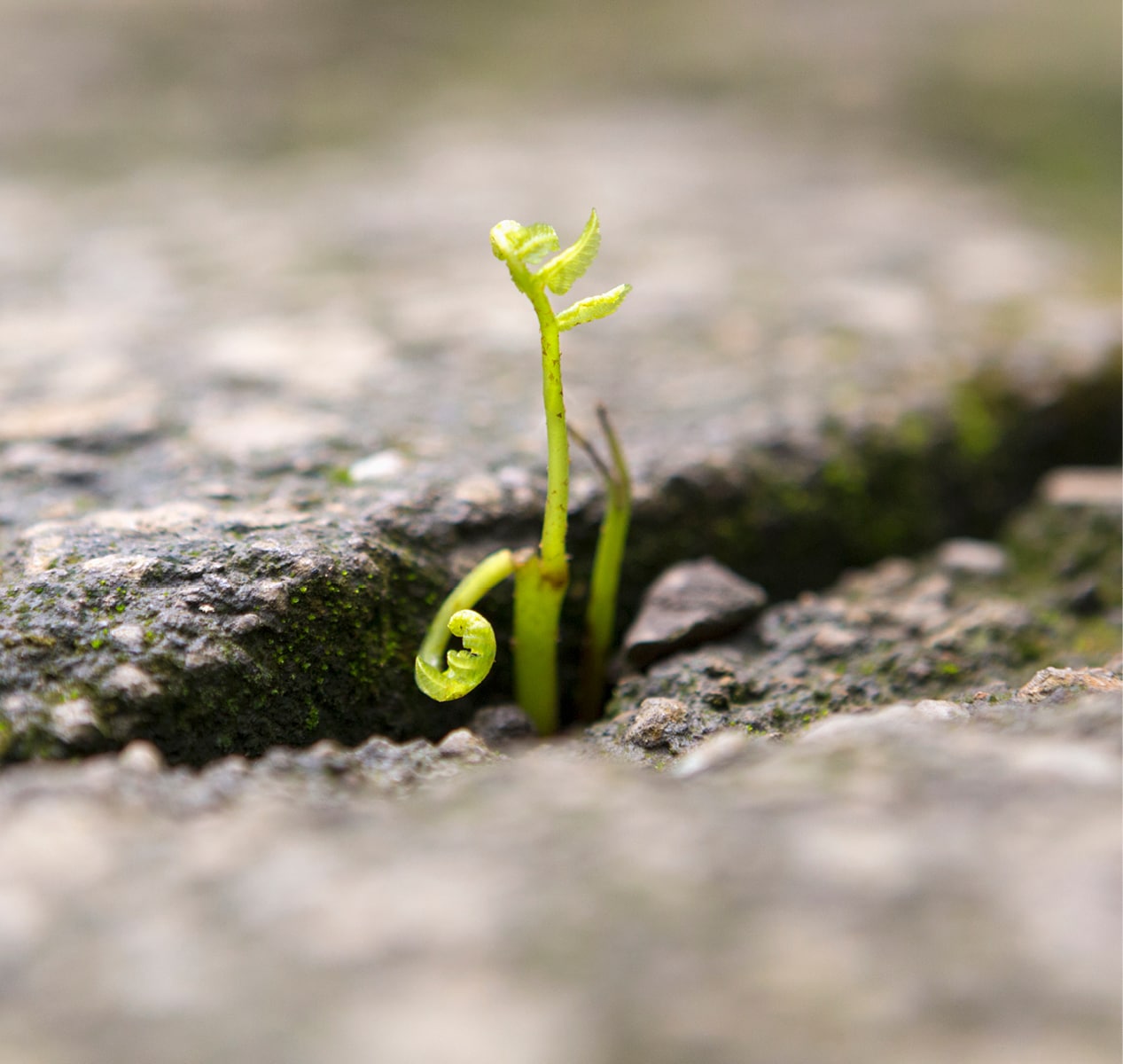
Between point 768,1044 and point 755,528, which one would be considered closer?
point 768,1044

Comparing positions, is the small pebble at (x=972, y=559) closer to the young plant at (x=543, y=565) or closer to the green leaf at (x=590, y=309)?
the young plant at (x=543, y=565)

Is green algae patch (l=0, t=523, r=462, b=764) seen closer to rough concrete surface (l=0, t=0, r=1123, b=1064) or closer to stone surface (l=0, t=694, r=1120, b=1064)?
rough concrete surface (l=0, t=0, r=1123, b=1064)

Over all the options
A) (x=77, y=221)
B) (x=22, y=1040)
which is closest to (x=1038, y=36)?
(x=77, y=221)

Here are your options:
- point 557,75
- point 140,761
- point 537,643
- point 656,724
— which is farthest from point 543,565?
point 557,75

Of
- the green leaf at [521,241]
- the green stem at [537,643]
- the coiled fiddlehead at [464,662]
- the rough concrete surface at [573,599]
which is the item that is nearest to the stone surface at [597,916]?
the rough concrete surface at [573,599]

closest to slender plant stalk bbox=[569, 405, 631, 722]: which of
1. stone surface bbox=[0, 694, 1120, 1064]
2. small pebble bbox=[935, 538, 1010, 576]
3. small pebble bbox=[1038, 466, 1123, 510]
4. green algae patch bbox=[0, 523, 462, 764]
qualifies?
green algae patch bbox=[0, 523, 462, 764]

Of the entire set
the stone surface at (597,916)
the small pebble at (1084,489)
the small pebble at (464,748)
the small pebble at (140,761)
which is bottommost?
the small pebble at (464,748)

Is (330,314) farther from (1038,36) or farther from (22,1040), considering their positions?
(1038,36)

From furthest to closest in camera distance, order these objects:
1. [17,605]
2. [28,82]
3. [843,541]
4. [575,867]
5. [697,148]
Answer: [28,82] < [697,148] < [843,541] < [17,605] < [575,867]
